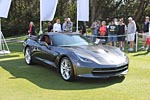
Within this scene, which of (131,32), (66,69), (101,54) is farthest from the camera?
(131,32)

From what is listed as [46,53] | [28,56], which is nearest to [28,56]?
[28,56]

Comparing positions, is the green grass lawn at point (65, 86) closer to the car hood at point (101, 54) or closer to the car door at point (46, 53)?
the car door at point (46, 53)

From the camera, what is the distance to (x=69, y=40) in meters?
9.36

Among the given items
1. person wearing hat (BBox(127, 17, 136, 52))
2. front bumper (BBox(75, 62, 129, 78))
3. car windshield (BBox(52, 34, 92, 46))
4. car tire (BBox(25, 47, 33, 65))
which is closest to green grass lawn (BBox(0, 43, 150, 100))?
front bumper (BBox(75, 62, 129, 78))

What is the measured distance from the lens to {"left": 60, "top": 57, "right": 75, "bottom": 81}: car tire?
807cm

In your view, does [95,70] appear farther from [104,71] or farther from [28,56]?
[28,56]

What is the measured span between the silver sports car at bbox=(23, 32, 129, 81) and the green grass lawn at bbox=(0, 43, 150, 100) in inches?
12.3

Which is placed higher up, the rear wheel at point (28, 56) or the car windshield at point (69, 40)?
the car windshield at point (69, 40)

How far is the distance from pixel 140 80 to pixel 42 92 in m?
2.85

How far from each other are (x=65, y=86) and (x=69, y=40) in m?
2.05

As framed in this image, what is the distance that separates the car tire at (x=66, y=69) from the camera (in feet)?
26.5

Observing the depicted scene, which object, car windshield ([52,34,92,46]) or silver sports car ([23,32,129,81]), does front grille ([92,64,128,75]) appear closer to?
silver sports car ([23,32,129,81])

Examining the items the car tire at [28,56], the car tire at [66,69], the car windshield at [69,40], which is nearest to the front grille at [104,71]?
the car tire at [66,69]

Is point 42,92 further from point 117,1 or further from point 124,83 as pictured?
point 117,1
